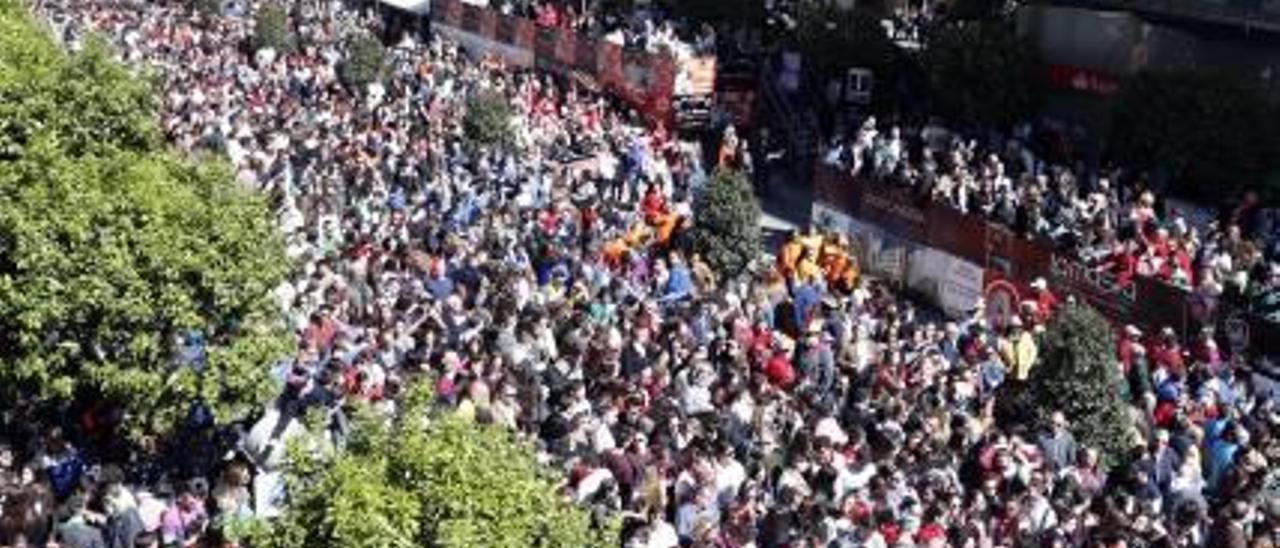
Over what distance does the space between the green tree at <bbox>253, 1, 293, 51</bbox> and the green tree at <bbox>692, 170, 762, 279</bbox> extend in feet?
63.7

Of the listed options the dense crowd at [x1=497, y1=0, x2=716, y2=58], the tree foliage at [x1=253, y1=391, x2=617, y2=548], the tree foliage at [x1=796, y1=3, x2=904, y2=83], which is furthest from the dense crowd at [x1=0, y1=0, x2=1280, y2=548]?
the dense crowd at [x1=497, y1=0, x2=716, y2=58]

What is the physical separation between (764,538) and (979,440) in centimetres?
311

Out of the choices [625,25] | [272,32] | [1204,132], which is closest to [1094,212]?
[1204,132]

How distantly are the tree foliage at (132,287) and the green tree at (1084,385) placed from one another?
25.7ft

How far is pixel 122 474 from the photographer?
61.2 ft

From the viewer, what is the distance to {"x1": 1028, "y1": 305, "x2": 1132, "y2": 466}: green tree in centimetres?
2052

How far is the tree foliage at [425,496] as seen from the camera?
10852mm

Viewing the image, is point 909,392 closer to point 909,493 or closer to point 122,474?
point 909,493

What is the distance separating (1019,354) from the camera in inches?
877

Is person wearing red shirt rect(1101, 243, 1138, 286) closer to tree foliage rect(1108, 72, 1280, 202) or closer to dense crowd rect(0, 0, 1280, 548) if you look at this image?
dense crowd rect(0, 0, 1280, 548)

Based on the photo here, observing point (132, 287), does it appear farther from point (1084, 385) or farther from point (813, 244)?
point (813, 244)

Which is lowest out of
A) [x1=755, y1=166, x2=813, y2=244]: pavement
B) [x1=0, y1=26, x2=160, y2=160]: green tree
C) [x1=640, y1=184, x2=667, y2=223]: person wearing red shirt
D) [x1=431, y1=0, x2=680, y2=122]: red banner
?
[x1=755, y1=166, x2=813, y2=244]: pavement

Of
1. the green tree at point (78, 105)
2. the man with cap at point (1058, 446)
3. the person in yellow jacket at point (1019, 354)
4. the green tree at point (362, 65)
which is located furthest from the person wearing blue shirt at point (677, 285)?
A: the green tree at point (362, 65)

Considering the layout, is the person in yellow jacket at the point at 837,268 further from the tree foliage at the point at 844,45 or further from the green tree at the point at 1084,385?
the tree foliage at the point at 844,45
